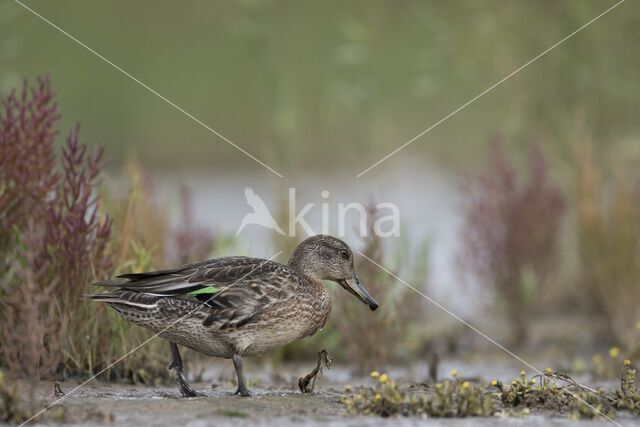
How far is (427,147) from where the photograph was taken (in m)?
17.8

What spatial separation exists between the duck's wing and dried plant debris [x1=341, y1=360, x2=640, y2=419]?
2.62 feet

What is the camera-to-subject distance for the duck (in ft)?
19.5

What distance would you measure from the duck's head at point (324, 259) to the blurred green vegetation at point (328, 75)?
10.1 feet

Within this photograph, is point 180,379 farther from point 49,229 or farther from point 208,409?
point 49,229

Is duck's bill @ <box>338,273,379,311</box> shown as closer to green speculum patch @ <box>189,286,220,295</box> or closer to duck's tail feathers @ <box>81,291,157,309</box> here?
green speculum patch @ <box>189,286,220,295</box>

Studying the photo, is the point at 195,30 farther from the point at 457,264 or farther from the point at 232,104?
the point at 457,264

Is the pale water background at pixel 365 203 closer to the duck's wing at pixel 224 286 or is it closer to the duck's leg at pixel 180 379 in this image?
the duck's wing at pixel 224 286

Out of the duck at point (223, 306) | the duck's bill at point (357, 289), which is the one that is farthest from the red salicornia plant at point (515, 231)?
the duck at point (223, 306)

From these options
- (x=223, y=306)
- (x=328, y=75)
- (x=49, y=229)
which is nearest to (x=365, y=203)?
(x=49, y=229)

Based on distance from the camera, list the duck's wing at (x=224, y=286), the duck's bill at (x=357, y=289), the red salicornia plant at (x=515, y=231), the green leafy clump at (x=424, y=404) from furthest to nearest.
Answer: the red salicornia plant at (x=515, y=231), the duck's bill at (x=357, y=289), the duck's wing at (x=224, y=286), the green leafy clump at (x=424, y=404)

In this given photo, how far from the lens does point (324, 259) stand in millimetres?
6797

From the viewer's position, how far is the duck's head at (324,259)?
6785 mm

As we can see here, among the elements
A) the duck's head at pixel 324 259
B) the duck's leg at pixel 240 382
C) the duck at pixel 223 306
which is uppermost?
the duck's head at pixel 324 259

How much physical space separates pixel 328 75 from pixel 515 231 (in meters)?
8.52
